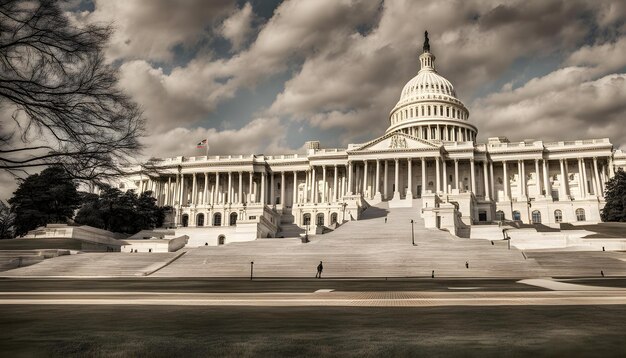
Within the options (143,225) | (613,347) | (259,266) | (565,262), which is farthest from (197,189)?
(613,347)

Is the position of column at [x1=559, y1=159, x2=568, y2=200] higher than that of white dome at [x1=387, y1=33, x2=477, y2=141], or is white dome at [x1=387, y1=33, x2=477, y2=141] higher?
white dome at [x1=387, y1=33, x2=477, y2=141]

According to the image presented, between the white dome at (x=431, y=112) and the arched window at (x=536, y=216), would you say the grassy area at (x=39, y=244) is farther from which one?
the white dome at (x=431, y=112)

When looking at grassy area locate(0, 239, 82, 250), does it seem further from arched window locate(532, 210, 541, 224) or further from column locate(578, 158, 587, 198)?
column locate(578, 158, 587, 198)

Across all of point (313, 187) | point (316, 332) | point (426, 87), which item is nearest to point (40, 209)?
point (313, 187)

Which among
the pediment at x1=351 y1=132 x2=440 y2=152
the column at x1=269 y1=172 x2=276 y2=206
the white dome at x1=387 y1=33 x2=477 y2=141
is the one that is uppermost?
the white dome at x1=387 y1=33 x2=477 y2=141

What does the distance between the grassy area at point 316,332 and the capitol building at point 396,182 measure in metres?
69.8

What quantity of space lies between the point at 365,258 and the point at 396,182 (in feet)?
198

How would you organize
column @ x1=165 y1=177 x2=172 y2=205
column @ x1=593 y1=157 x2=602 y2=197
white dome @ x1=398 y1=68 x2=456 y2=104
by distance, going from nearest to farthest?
column @ x1=593 y1=157 x2=602 y2=197
column @ x1=165 y1=177 x2=172 y2=205
white dome @ x1=398 y1=68 x2=456 y2=104

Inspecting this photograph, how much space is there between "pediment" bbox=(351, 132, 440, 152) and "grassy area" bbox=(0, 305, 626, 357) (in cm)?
9949

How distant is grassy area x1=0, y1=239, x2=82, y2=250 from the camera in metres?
63.9

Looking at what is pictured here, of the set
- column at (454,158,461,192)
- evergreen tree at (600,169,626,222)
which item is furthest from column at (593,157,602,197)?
column at (454,158,461,192)

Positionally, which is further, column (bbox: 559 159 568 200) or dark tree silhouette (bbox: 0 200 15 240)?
column (bbox: 559 159 568 200)

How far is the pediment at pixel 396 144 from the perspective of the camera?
11081cm

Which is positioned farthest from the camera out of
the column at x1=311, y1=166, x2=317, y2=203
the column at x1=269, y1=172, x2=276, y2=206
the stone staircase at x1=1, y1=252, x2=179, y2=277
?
the column at x1=269, y1=172, x2=276, y2=206
